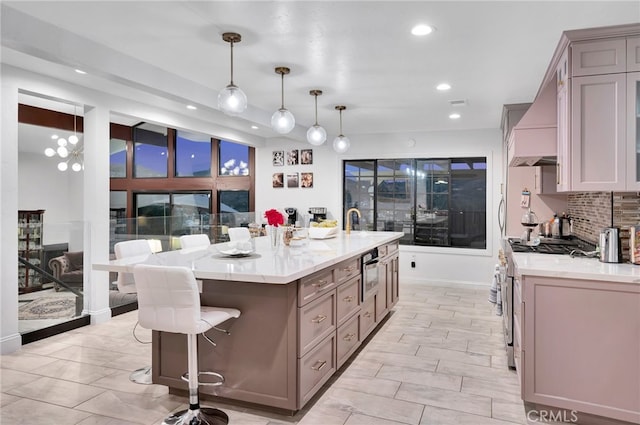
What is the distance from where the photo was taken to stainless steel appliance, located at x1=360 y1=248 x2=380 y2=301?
11.9 feet

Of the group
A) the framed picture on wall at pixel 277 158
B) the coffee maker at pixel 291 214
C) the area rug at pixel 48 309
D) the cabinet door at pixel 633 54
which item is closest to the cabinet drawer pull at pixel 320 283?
the cabinet door at pixel 633 54

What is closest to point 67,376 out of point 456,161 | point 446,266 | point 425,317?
point 425,317

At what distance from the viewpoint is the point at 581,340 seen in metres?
2.41

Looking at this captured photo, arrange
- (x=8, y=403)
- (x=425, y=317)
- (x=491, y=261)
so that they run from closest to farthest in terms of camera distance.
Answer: (x=8, y=403)
(x=425, y=317)
(x=491, y=261)

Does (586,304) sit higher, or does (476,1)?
(476,1)

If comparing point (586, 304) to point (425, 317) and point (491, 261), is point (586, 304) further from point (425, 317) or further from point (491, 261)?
point (491, 261)

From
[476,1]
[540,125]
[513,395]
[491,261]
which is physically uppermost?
[476,1]

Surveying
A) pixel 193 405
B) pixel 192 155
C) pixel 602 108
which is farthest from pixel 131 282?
pixel 192 155

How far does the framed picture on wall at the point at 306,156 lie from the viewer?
23.9 feet

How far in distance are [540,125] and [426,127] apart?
3.12 meters

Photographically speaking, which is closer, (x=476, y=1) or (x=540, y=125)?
(x=476, y=1)

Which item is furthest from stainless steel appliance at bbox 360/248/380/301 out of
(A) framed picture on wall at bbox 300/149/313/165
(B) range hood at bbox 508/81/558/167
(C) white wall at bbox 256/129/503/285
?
(A) framed picture on wall at bbox 300/149/313/165

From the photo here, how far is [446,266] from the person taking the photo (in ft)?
21.6

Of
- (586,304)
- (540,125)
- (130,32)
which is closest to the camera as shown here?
(586,304)
